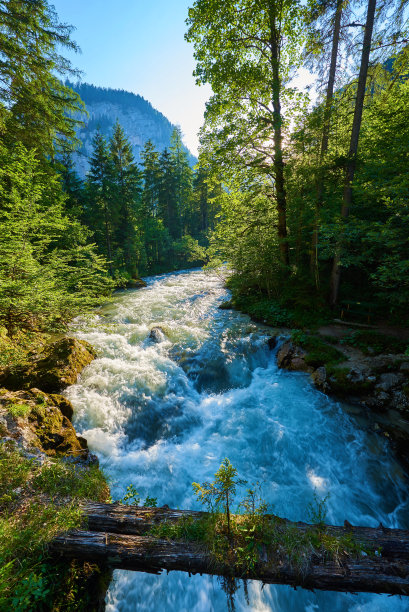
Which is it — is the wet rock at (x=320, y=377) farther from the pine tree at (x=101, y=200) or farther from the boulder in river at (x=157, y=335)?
the pine tree at (x=101, y=200)

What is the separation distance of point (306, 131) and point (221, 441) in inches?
440

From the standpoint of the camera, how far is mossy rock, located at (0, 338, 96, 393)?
6.03 m

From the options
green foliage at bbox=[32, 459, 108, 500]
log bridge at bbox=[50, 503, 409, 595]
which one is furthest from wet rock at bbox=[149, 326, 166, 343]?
log bridge at bbox=[50, 503, 409, 595]

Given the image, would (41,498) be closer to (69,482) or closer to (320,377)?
(69,482)

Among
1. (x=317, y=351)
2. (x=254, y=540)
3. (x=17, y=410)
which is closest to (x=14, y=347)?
(x=17, y=410)

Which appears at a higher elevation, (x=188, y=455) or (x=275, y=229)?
(x=275, y=229)

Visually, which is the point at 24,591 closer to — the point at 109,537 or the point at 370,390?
the point at 109,537

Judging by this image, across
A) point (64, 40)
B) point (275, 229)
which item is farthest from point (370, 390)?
point (64, 40)

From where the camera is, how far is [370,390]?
6.31 meters

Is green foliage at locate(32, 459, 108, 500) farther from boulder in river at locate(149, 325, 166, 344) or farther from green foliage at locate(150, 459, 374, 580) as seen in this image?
boulder in river at locate(149, 325, 166, 344)

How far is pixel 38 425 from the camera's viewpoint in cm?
447

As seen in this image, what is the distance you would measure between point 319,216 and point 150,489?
401 inches

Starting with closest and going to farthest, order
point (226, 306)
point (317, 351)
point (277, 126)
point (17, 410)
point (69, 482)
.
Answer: point (69, 482) < point (17, 410) < point (317, 351) < point (277, 126) < point (226, 306)

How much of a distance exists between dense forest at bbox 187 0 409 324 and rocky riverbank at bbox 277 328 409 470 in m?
1.81
